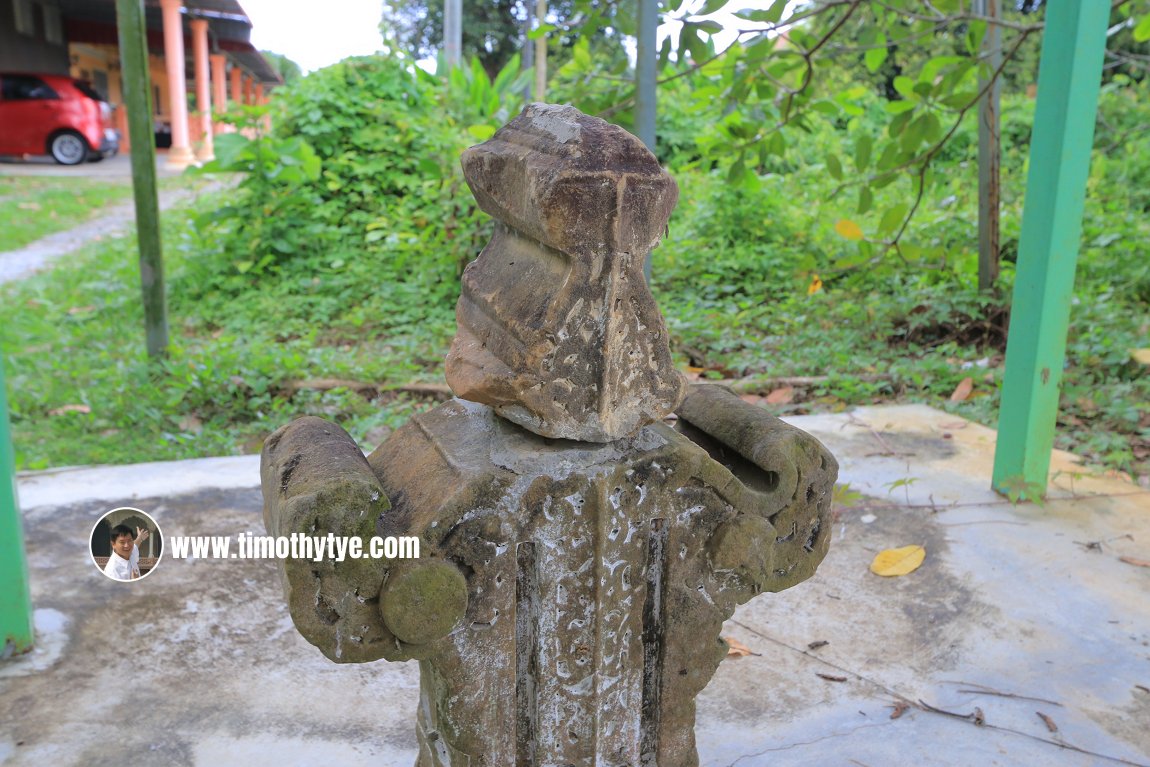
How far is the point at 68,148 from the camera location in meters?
15.5

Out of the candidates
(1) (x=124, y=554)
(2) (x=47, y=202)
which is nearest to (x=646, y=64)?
(1) (x=124, y=554)

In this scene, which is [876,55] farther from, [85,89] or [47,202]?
[85,89]

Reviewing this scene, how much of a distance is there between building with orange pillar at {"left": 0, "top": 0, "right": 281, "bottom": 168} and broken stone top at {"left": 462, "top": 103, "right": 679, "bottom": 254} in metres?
13.0

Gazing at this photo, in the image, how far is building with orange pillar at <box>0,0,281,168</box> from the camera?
15.0m

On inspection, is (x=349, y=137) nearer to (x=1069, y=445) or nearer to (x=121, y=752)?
(x=1069, y=445)

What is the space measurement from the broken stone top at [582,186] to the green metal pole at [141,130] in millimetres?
3429

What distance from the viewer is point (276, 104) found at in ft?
26.1

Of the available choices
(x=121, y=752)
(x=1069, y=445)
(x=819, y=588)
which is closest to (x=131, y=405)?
(x=121, y=752)

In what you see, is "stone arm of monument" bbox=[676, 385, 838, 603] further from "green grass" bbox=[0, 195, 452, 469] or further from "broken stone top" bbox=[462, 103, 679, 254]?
"green grass" bbox=[0, 195, 452, 469]

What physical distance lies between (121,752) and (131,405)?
114 inches

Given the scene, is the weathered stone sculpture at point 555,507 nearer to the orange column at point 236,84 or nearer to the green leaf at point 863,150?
the green leaf at point 863,150

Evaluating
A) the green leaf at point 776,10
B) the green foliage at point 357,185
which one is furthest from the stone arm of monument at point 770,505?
the green foliage at point 357,185

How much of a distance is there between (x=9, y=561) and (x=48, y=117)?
48.7 ft

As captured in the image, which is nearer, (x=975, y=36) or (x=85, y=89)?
(x=975, y=36)
